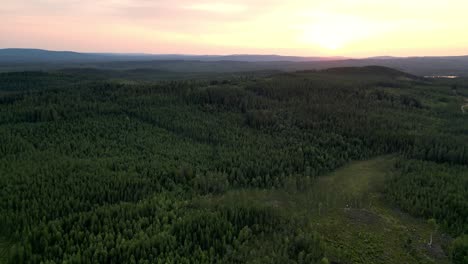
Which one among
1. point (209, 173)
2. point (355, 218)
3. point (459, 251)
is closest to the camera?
point (459, 251)

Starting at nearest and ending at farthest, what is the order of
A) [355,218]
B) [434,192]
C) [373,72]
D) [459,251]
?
[459,251], [355,218], [434,192], [373,72]

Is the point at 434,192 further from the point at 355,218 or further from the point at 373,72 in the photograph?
the point at 373,72

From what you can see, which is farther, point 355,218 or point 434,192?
point 434,192

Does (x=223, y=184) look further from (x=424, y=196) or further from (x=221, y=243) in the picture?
(x=424, y=196)

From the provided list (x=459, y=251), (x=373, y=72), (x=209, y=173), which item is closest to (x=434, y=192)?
(x=459, y=251)

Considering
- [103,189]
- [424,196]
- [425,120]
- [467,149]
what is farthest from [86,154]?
[425,120]

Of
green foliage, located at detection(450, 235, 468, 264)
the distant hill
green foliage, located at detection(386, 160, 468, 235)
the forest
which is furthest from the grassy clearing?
the distant hill

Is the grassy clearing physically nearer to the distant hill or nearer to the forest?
the forest
